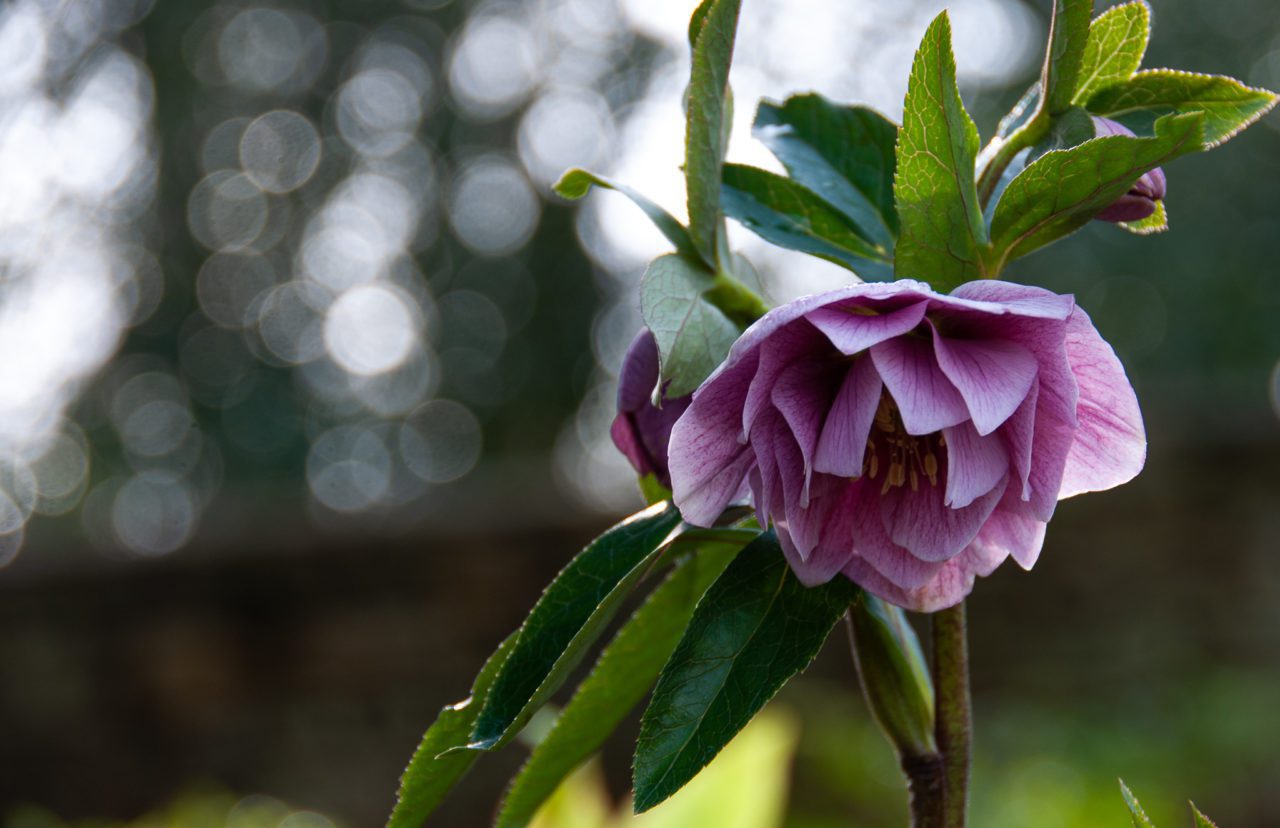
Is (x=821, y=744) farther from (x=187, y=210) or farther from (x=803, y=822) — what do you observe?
(x=187, y=210)

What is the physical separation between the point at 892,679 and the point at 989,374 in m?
0.19

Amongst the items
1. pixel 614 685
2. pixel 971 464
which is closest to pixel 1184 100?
pixel 971 464

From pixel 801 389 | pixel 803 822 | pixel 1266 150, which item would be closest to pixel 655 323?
pixel 801 389

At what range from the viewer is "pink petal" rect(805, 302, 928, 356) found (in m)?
0.48

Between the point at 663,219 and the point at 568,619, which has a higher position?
the point at 663,219

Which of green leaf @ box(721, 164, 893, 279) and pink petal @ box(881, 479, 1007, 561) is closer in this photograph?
pink petal @ box(881, 479, 1007, 561)

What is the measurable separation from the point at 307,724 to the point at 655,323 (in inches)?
126

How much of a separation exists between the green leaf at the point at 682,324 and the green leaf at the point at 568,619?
0.32 ft

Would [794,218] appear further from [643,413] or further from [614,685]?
[614,685]

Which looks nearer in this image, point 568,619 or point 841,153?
point 568,619

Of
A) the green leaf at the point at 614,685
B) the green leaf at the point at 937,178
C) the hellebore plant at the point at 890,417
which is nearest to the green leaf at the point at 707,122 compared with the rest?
the hellebore plant at the point at 890,417

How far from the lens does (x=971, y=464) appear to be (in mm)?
531

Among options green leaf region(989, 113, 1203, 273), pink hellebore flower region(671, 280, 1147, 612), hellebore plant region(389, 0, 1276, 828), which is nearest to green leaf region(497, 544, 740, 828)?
hellebore plant region(389, 0, 1276, 828)

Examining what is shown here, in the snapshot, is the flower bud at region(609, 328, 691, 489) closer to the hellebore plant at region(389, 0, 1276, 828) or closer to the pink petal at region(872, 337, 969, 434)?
the hellebore plant at region(389, 0, 1276, 828)
